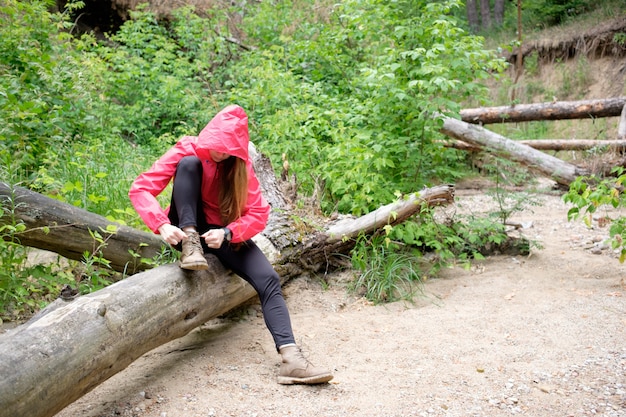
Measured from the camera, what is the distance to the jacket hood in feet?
10.0

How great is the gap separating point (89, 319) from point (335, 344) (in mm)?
1719

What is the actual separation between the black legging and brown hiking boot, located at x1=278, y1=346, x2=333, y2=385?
3.3 inches

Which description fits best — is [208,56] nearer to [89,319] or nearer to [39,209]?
[39,209]

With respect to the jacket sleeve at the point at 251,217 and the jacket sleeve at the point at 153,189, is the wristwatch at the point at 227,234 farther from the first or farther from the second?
the jacket sleeve at the point at 153,189

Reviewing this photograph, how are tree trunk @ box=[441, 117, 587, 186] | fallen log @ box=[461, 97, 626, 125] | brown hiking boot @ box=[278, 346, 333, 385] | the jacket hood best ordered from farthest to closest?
fallen log @ box=[461, 97, 626, 125] < tree trunk @ box=[441, 117, 587, 186] < the jacket hood < brown hiking boot @ box=[278, 346, 333, 385]

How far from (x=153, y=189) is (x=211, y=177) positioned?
1.21 feet

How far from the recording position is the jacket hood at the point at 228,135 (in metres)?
3.06

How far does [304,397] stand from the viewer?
2.87 meters

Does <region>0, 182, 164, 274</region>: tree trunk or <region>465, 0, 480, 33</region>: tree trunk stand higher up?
<region>465, 0, 480, 33</region>: tree trunk

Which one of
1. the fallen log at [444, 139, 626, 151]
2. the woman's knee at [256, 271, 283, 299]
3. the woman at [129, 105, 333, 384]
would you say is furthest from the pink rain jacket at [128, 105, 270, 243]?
the fallen log at [444, 139, 626, 151]

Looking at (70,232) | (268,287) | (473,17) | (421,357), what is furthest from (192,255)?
(473,17)

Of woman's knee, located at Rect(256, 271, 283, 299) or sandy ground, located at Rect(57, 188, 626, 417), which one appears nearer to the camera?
sandy ground, located at Rect(57, 188, 626, 417)

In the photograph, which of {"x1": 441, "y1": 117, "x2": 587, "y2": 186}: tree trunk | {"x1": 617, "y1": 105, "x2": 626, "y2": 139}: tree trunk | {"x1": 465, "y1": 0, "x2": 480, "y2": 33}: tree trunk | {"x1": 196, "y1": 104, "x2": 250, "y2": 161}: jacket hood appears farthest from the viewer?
{"x1": 465, "y1": 0, "x2": 480, "y2": 33}: tree trunk

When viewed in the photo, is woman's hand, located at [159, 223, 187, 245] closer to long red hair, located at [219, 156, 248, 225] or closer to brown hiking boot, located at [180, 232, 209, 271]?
brown hiking boot, located at [180, 232, 209, 271]
